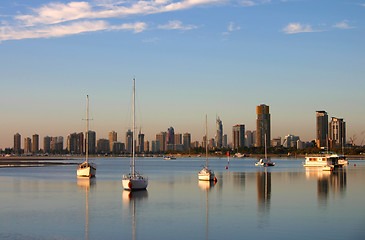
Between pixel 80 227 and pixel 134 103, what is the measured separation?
34.2 metres

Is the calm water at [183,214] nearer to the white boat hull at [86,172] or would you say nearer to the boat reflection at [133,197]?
the boat reflection at [133,197]

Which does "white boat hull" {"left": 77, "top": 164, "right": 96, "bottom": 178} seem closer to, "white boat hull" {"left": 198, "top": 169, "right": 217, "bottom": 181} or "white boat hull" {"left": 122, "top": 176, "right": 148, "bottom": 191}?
"white boat hull" {"left": 198, "top": 169, "right": 217, "bottom": 181}

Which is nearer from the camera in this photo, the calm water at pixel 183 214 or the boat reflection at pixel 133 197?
the calm water at pixel 183 214

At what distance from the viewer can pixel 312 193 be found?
223ft

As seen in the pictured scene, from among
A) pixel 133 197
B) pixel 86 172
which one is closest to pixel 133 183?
pixel 133 197

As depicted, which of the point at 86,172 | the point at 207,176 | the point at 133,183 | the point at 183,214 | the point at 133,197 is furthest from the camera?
the point at 86,172

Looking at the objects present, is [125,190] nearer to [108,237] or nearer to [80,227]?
[80,227]

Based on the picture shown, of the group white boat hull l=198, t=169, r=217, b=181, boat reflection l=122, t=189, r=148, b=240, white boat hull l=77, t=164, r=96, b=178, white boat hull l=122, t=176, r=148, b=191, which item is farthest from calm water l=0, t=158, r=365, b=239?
white boat hull l=77, t=164, r=96, b=178

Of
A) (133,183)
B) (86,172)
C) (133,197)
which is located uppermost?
(133,183)

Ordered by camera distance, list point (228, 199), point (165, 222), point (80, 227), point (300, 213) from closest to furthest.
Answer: point (80, 227) < point (165, 222) < point (300, 213) < point (228, 199)

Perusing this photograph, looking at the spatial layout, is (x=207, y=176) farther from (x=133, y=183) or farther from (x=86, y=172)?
(x=86, y=172)

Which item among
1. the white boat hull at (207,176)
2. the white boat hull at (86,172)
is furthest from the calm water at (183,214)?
the white boat hull at (86,172)

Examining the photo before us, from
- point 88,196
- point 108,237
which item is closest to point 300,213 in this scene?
point 108,237

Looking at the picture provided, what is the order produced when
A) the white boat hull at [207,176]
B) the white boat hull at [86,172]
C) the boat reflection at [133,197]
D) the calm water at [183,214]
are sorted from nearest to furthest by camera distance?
the calm water at [183,214] → the boat reflection at [133,197] → the white boat hull at [207,176] → the white boat hull at [86,172]
